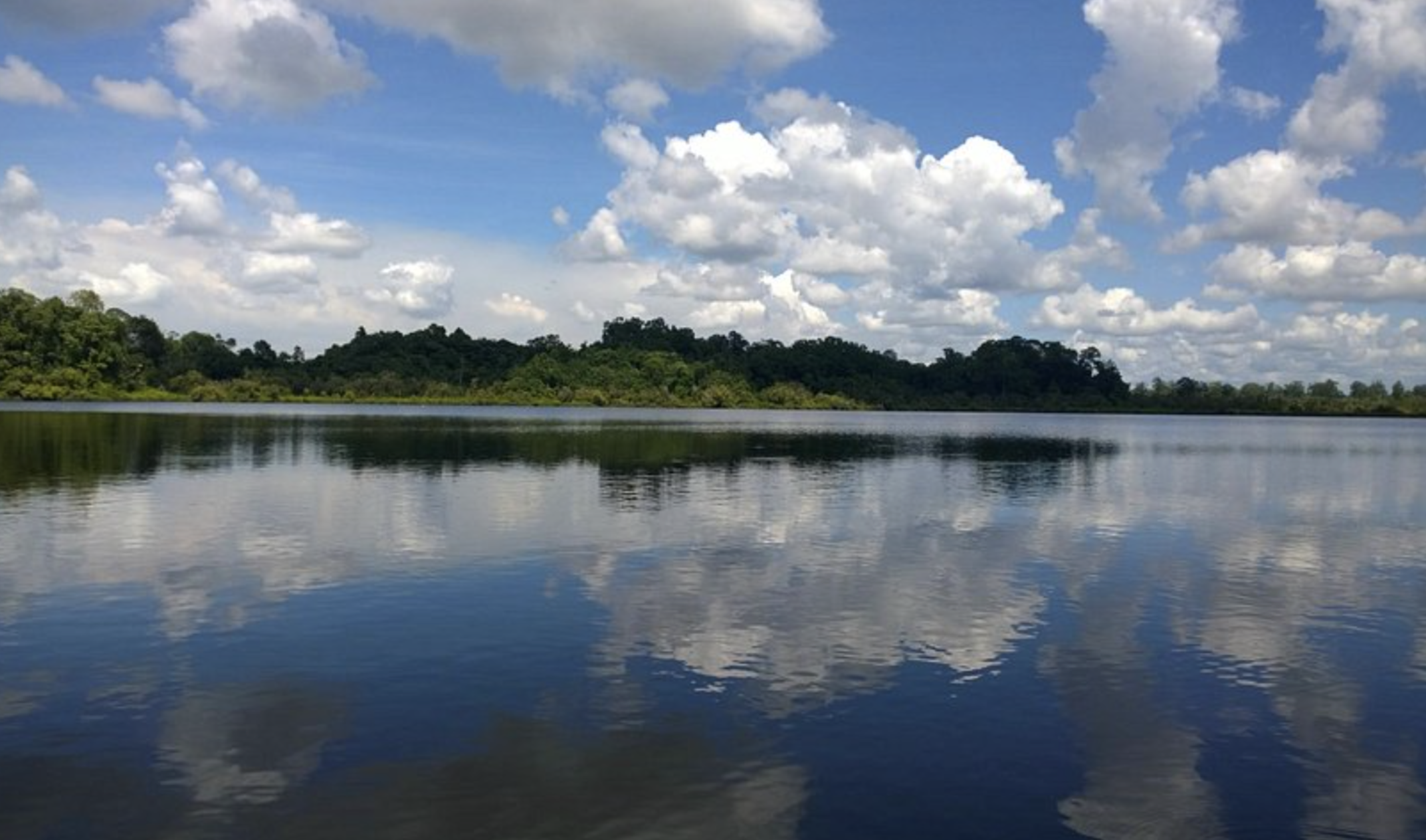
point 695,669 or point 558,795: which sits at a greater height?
point 695,669

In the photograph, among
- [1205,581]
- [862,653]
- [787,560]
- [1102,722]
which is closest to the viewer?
[1102,722]

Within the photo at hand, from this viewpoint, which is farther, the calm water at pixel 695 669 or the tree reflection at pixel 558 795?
the calm water at pixel 695 669

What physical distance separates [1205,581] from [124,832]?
28.4m

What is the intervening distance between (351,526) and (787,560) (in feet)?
55.0

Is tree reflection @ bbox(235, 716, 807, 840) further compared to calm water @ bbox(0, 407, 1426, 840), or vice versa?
calm water @ bbox(0, 407, 1426, 840)

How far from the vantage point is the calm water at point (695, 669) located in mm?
13695

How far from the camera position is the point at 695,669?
20.0 metres

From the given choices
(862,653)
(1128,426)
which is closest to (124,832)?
(862,653)

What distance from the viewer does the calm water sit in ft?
44.9

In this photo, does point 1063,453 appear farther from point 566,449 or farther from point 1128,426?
point 1128,426

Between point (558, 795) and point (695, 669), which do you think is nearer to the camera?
point (558, 795)

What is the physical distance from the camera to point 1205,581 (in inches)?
1209

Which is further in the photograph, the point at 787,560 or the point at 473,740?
the point at 787,560

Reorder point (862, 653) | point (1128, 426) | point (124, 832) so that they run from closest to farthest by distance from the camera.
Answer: point (124, 832) → point (862, 653) → point (1128, 426)
